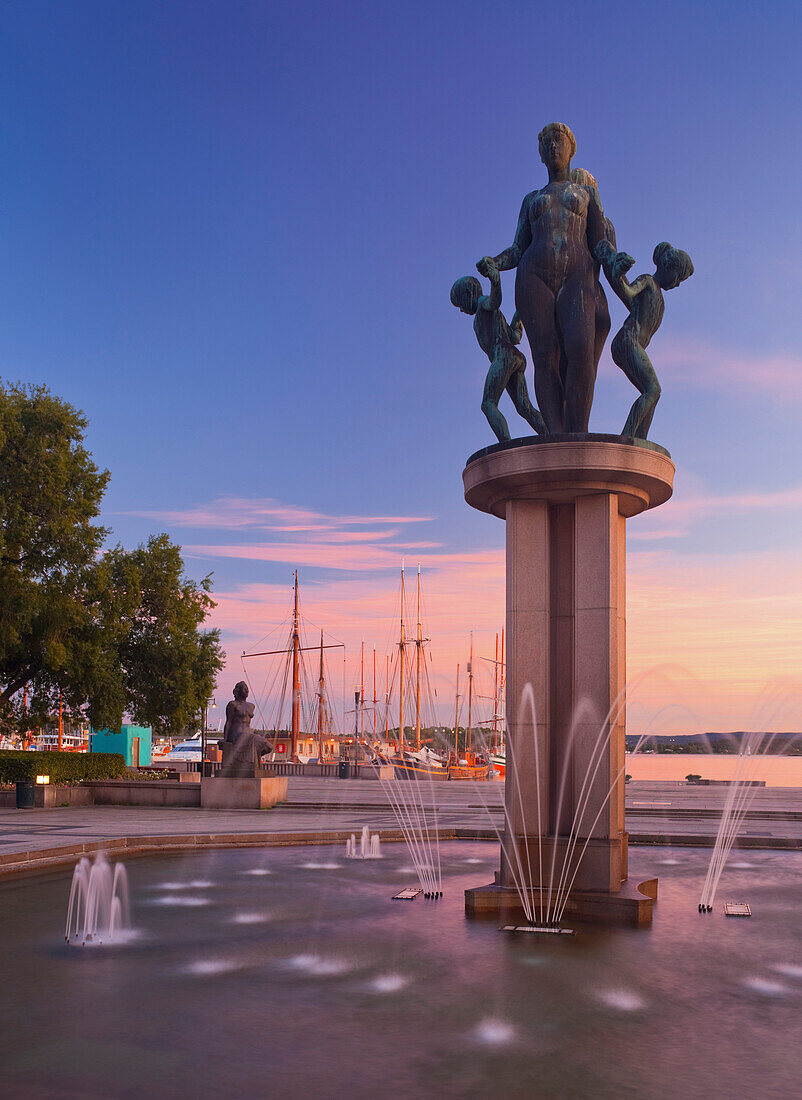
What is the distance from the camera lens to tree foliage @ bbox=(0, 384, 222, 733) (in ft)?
96.5

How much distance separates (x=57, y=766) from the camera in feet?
105

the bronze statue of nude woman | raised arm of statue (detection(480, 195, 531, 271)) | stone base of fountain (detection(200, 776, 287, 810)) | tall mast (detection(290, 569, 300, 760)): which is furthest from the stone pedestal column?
tall mast (detection(290, 569, 300, 760))

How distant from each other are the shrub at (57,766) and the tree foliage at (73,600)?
3.73ft

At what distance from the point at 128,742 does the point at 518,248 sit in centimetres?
4767

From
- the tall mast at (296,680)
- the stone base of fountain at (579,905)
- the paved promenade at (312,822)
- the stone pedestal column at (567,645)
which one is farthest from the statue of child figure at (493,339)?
the tall mast at (296,680)

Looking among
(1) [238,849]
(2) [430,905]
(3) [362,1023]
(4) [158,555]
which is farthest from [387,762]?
(3) [362,1023]

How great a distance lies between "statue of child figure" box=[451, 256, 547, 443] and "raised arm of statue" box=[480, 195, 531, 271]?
246 mm

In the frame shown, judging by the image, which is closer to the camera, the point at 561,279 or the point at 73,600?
the point at 561,279

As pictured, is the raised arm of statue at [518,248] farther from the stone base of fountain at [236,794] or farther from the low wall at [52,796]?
the low wall at [52,796]

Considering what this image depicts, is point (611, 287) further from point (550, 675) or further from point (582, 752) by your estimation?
point (582, 752)

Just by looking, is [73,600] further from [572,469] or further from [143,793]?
[572,469]

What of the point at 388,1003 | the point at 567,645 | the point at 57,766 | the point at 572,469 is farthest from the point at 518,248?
the point at 57,766

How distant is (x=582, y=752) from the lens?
1158cm

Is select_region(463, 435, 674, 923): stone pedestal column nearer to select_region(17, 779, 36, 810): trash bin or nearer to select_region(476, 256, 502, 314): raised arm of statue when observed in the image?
select_region(476, 256, 502, 314): raised arm of statue
